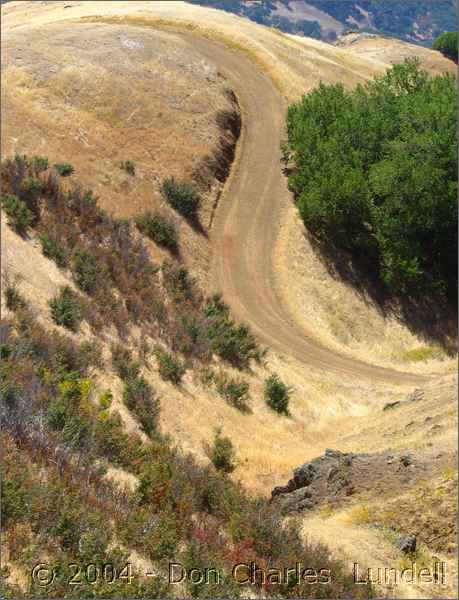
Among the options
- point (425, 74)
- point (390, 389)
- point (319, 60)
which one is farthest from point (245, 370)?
point (319, 60)

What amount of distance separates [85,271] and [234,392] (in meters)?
Result: 8.73

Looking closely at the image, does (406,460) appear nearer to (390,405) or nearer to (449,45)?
(390,405)

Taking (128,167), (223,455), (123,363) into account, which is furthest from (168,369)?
(128,167)

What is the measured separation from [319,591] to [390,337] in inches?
1018

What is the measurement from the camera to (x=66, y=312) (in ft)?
68.9

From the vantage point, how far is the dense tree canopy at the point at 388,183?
34.6 metres

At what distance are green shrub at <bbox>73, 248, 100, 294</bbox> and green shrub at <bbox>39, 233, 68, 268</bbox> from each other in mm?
529

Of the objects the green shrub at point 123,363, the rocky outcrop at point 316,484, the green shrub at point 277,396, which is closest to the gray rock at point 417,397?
the green shrub at point 277,396

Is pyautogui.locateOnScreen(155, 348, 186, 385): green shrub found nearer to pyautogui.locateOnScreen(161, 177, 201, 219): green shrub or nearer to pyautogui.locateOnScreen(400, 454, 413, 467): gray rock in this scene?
pyautogui.locateOnScreen(400, 454, 413, 467): gray rock

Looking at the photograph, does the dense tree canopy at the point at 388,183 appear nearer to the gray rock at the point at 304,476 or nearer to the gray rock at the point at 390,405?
the gray rock at the point at 390,405

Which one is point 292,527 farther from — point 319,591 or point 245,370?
point 245,370

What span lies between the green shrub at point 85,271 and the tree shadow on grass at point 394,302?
17.6 meters

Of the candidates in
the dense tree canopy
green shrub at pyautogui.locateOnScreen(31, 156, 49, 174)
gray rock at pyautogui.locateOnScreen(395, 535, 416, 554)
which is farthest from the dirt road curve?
gray rock at pyautogui.locateOnScreen(395, 535, 416, 554)

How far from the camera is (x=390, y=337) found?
3397 cm
